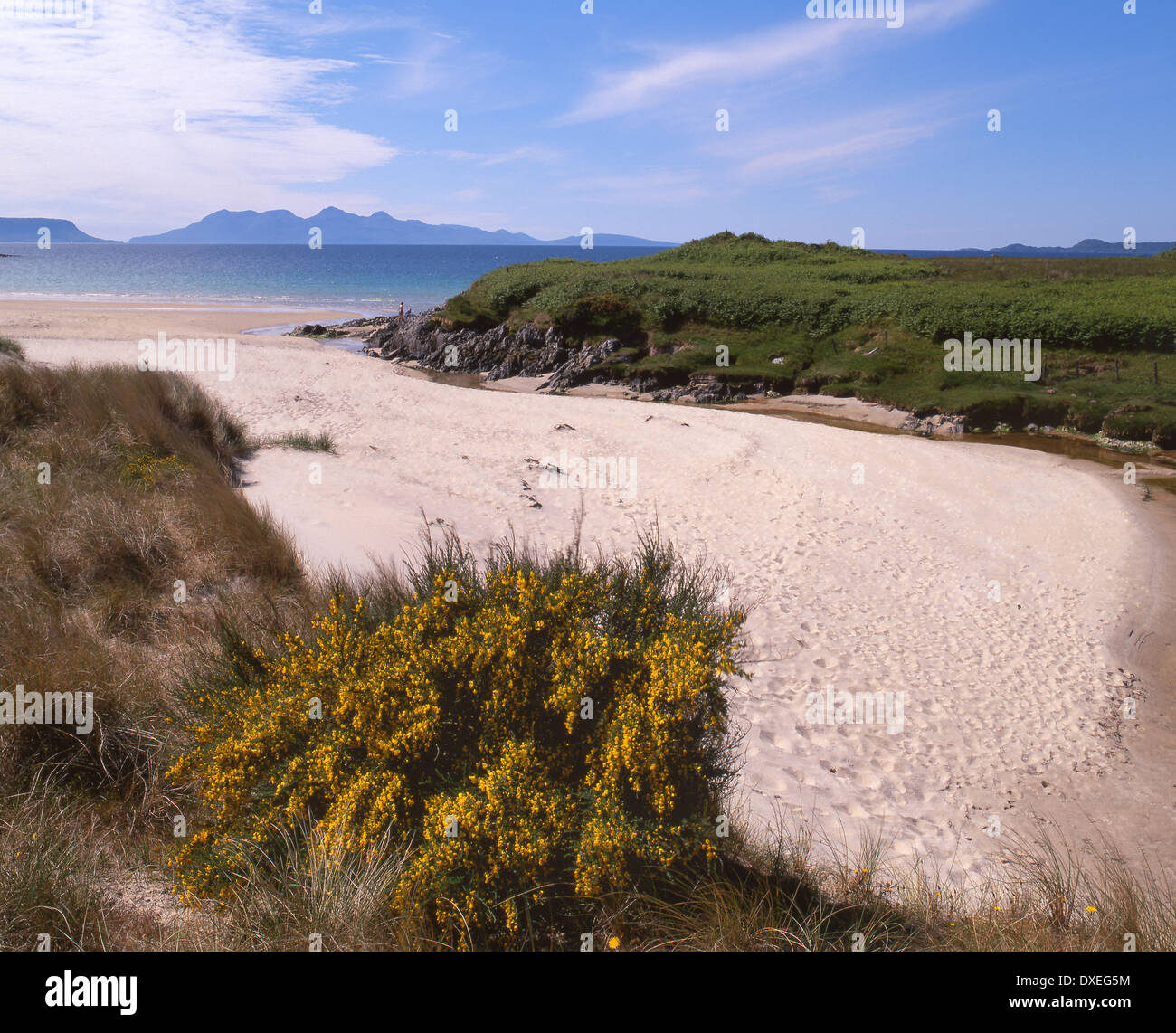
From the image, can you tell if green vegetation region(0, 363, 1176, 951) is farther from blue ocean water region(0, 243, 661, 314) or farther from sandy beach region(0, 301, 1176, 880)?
blue ocean water region(0, 243, 661, 314)

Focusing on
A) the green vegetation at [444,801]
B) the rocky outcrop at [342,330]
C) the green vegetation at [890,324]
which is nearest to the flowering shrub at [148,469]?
the green vegetation at [444,801]

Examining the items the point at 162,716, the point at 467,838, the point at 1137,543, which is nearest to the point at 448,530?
the point at 162,716

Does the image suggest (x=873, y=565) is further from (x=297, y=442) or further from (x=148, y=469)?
(x=297, y=442)

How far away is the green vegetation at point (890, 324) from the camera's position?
20203mm

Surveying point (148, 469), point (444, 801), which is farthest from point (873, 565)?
point (148, 469)

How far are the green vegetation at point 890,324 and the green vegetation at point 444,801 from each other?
1912 centimetres

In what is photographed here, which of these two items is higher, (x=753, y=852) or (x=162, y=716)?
(x=162, y=716)

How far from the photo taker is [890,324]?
2638cm

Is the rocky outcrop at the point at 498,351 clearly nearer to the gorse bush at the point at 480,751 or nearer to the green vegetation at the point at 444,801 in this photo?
the green vegetation at the point at 444,801

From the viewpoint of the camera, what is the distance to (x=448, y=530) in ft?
29.7

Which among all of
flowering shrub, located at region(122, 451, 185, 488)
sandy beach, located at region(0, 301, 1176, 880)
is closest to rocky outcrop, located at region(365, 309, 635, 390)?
sandy beach, located at region(0, 301, 1176, 880)

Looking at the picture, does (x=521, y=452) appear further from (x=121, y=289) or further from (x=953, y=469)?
(x=121, y=289)

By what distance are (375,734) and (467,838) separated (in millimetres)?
680

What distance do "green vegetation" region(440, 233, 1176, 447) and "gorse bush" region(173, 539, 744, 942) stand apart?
64.7ft
